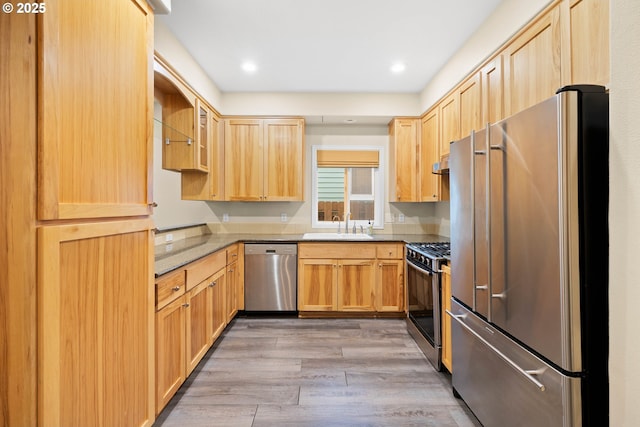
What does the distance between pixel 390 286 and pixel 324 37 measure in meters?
2.61

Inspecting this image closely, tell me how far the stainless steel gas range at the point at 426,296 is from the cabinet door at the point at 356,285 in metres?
0.49

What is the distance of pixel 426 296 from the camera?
2.62 m

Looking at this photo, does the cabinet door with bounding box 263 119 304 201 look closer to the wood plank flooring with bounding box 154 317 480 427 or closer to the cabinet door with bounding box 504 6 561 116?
the wood plank flooring with bounding box 154 317 480 427

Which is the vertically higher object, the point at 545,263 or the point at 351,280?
the point at 545,263

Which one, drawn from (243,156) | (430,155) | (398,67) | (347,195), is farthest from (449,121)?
(243,156)

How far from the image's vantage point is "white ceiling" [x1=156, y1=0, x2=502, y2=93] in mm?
2174

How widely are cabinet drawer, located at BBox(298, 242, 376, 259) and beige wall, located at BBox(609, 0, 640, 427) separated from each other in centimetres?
267

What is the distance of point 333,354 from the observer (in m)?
2.70

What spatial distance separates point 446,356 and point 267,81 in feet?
10.4

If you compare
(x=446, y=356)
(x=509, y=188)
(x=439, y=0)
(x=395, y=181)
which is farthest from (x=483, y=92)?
(x=446, y=356)

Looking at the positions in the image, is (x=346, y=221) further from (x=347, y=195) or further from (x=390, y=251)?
(x=390, y=251)

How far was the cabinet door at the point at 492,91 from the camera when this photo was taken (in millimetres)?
2123

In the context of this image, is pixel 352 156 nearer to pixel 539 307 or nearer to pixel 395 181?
pixel 395 181

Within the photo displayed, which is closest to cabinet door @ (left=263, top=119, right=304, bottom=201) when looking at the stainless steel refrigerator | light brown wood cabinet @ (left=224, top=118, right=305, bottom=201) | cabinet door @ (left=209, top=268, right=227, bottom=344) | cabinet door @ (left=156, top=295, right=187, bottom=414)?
light brown wood cabinet @ (left=224, top=118, right=305, bottom=201)
